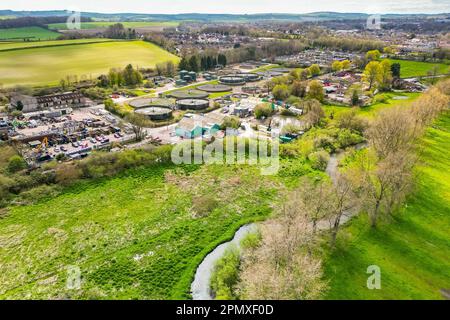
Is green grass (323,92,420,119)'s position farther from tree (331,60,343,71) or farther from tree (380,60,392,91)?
tree (331,60,343,71)

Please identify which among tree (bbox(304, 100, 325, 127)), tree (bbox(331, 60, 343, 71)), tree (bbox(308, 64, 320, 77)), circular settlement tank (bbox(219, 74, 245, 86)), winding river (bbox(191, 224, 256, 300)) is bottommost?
winding river (bbox(191, 224, 256, 300))

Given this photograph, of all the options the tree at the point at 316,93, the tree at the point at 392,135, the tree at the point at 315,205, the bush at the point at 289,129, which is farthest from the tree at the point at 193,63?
the tree at the point at 315,205

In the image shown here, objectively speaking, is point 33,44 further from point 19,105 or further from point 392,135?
point 392,135

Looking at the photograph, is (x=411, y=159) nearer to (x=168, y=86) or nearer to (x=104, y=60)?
(x=168, y=86)

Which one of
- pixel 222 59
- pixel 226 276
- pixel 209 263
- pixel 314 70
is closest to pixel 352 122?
pixel 209 263

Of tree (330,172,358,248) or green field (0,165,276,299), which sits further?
tree (330,172,358,248)

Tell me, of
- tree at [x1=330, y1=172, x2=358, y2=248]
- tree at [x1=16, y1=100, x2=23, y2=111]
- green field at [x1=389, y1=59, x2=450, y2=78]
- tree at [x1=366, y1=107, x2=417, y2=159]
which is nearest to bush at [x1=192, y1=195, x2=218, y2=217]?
tree at [x1=330, y1=172, x2=358, y2=248]
